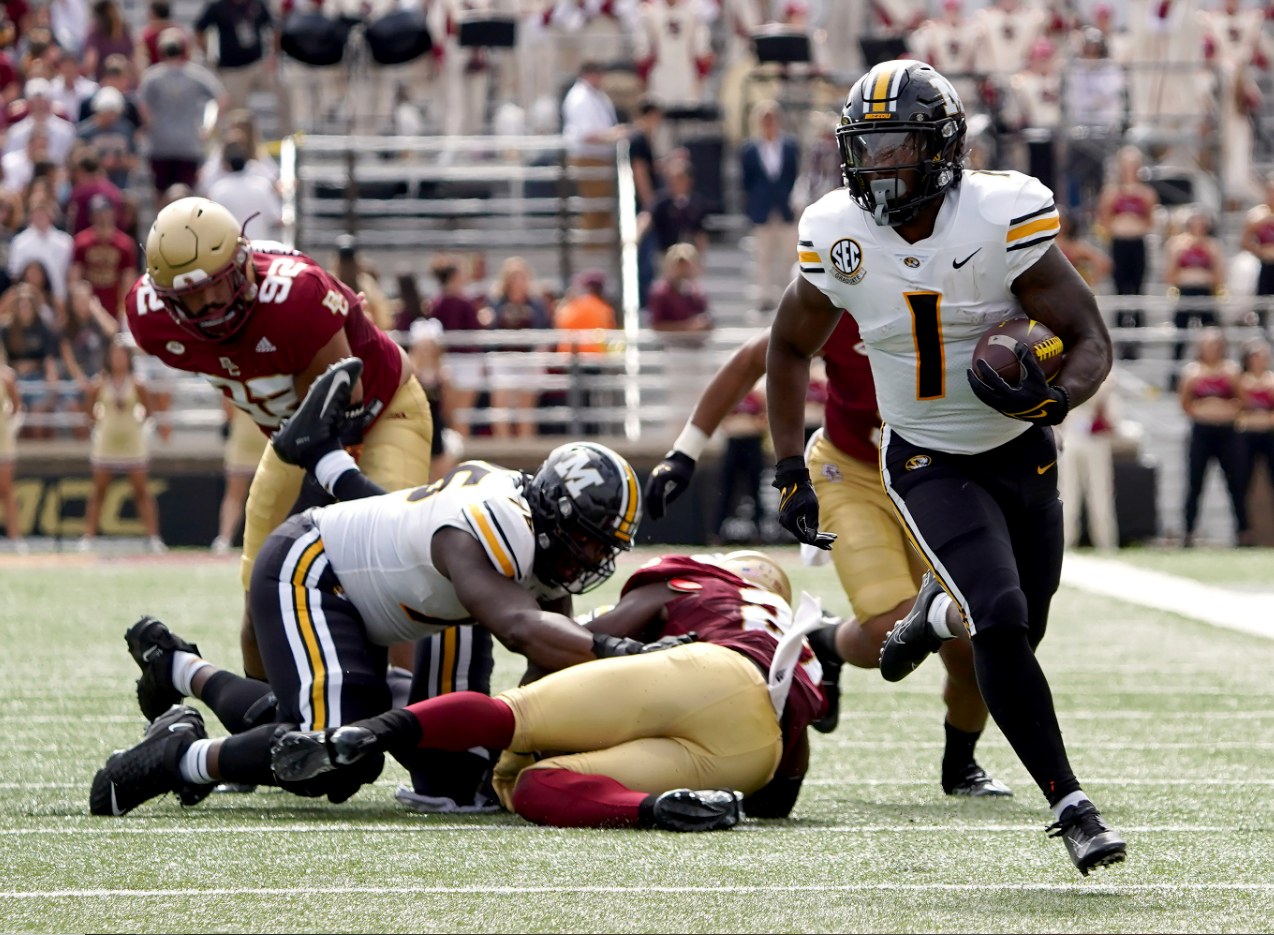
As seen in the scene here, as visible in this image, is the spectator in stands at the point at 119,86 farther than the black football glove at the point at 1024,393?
Yes

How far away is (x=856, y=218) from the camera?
412 cm

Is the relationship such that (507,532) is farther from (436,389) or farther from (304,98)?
(304,98)

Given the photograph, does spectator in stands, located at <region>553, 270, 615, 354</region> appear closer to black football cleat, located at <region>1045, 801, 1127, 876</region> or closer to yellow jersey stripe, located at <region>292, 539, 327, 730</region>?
yellow jersey stripe, located at <region>292, 539, 327, 730</region>

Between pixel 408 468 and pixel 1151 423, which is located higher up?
pixel 408 468

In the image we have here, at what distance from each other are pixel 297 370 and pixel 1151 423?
11043 mm

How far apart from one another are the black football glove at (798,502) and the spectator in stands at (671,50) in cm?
1260

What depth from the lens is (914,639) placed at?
4.41m

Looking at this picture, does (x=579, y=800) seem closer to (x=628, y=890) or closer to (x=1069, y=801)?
(x=628, y=890)

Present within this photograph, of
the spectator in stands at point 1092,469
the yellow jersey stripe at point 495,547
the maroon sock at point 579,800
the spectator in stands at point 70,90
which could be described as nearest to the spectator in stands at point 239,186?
the spectator in stands at point 70,90

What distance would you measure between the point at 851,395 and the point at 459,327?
8.72 metres

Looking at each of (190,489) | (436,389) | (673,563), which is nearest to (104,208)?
(190,489)

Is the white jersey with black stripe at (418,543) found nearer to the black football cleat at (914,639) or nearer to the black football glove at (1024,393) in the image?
the black football cleat at (914,639)

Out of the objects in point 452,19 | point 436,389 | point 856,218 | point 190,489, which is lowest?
point 190,489

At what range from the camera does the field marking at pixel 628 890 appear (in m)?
3.51
